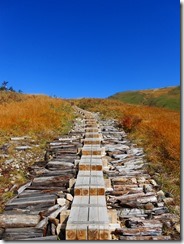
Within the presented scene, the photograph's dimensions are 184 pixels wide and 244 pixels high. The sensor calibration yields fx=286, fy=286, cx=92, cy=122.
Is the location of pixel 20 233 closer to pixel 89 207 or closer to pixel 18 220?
pixel 18 220

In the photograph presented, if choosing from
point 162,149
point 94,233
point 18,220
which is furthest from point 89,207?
point 162,149

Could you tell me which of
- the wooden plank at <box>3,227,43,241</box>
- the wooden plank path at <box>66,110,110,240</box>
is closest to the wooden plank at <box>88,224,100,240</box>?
the wooden plank path at <box>66,110,110,240</box>

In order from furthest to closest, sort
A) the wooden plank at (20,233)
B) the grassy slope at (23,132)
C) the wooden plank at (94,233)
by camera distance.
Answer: the grassy slope at (23,132) → the wooden plank at (20,233) → the wooden plank at (94,233)

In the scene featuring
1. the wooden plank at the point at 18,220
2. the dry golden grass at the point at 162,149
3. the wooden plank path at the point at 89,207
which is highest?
the dry golden grass at the point at 162,149

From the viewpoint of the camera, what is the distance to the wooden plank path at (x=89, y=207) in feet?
14.6

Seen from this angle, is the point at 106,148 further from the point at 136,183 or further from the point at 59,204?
the point at 59,204

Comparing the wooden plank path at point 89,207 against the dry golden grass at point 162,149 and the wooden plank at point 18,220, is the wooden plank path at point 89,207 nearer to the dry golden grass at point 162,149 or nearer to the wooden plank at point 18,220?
the wooden plank at point 18,220

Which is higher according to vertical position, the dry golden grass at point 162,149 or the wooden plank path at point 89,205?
the dry golden grass at point 162,149

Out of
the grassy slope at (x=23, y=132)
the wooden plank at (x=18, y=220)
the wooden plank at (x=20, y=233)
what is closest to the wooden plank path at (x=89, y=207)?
the wooden plank at (x=20, y=233)

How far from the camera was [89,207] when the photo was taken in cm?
526

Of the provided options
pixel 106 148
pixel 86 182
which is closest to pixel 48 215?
pixel 86 182

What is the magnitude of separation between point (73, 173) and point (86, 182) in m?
1.28

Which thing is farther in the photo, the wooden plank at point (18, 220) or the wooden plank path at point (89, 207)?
the wooden plank at point (18, 220)

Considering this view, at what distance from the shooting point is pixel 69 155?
9.63 meters
